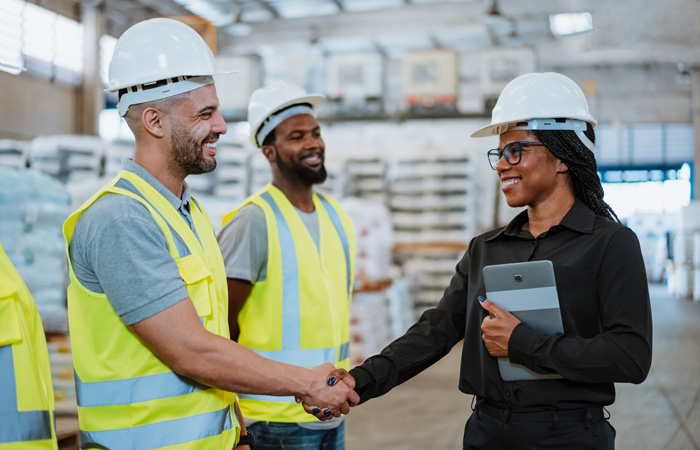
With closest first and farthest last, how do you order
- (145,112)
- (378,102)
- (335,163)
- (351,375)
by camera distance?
(145,112), (351,375), (335,163), (378,102)

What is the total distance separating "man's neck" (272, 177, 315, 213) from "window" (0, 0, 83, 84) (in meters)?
8.48

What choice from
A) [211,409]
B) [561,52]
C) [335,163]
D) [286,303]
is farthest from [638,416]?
[561,52]

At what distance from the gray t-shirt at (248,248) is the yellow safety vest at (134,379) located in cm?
79

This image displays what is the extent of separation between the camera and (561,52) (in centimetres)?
1845

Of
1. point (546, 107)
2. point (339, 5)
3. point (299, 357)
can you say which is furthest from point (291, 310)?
point (339, 5)

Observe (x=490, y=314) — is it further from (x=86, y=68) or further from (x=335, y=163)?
(x=86, y=68)

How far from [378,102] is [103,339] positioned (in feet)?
28.9

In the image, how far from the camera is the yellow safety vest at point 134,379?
1770mm

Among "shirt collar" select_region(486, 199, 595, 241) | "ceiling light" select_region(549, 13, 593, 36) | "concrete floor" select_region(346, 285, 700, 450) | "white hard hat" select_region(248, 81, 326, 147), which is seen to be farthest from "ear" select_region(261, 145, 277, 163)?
"ceiling light" select_region(549, 13, 593, 36)

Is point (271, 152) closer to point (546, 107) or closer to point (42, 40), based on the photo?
point (546, 107)

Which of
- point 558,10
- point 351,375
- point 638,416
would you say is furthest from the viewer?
point 558,10

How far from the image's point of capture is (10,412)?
1.56 m

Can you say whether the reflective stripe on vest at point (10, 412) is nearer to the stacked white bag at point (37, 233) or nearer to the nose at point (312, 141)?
the nose at point (312, 141)

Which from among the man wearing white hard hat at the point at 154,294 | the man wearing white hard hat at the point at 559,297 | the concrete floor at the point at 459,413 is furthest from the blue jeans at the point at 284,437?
the concrete floor at the point at 459,413
